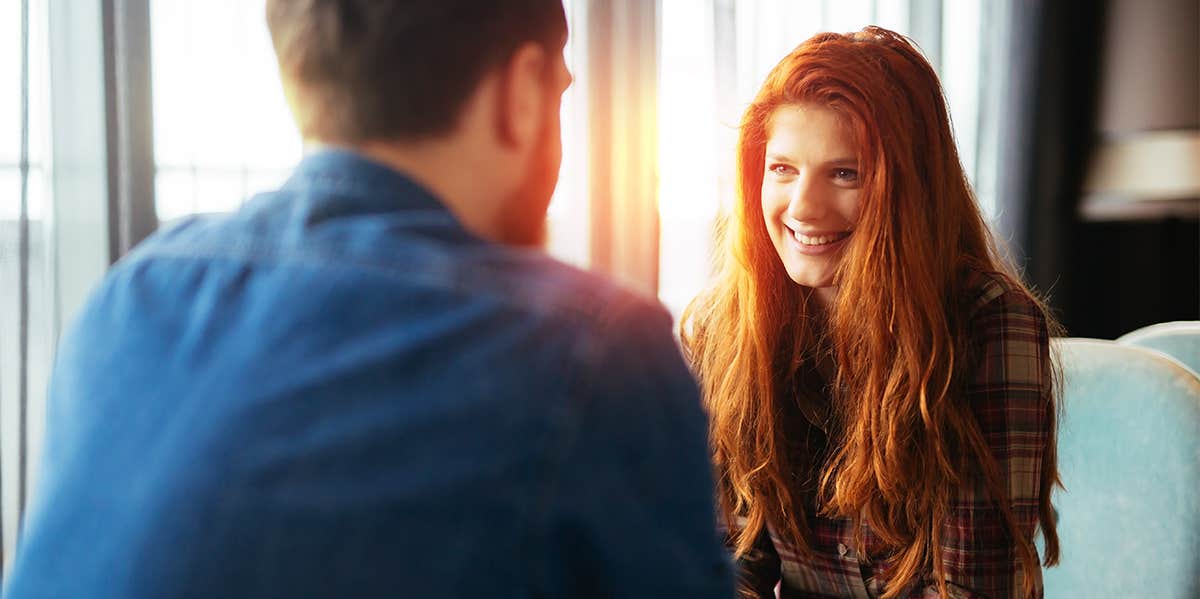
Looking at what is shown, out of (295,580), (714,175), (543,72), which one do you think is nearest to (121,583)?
(295,580)

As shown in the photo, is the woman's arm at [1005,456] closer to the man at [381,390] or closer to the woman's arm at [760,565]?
the woman's arm at [760,565]

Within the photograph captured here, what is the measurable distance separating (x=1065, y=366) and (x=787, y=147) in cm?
45

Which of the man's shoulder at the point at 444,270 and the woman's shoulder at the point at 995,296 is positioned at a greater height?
the man's shoulder at the point at 444,270

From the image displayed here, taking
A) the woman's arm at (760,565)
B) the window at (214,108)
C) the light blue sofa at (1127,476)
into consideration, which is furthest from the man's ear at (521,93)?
the window at (214,108)

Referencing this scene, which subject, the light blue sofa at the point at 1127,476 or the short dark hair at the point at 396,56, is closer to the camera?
the short dark hair at the point at 396,56

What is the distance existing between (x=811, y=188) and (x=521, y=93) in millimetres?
657

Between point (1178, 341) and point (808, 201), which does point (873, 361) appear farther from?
point (1178, 341)

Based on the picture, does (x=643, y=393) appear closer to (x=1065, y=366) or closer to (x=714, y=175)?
(x=1065, y=366)

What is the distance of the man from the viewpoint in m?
0.49

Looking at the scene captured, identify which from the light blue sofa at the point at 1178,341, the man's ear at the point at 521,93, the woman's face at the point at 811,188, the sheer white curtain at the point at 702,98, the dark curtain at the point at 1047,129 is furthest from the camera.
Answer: the dark curtain at the point at 1047,129

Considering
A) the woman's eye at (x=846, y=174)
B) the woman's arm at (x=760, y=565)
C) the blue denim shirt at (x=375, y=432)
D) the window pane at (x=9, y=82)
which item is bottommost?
the woman's arm at (x=760, y=565)

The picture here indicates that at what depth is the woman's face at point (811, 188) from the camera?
1184 mm

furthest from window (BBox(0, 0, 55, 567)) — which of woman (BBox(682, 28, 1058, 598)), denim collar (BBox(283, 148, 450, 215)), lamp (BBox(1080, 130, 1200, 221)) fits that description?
lamp (BBox(1080, 130, 1200, 221))

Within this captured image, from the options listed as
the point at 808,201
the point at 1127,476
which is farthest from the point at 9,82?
the point at 1127,476
